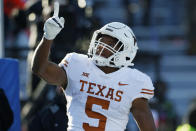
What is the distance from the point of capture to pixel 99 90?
12.9 ft

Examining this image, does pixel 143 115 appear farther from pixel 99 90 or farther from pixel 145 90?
pixel 99 90

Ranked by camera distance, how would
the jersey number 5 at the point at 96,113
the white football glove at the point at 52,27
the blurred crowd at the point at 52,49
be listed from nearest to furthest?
the white football glove at the point at 52,27 → the jersey number 5 at the point at 96,113 → the blurred crowd at the point at 52,49

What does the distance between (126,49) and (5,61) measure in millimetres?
1267

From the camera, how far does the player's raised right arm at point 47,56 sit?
12.2 feet

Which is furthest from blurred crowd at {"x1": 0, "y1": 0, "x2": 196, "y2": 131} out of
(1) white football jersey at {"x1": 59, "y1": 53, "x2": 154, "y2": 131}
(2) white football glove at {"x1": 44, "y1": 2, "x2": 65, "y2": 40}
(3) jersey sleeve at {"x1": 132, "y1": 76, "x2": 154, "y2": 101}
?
(2) white football glove at {"x1": 44, "y1": 2, "x2": 65, "y2": 40}

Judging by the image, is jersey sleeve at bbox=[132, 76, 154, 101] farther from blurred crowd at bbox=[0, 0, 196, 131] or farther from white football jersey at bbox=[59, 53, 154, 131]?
blurred crowd at bbox=[0, 0, 196, 131]

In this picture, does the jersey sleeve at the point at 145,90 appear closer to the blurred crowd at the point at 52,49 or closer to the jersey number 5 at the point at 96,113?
the jersey number 5 at the point at 96,113

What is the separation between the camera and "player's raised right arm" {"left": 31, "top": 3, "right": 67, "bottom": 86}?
3.71 m

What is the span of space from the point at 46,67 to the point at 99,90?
1.25 ft

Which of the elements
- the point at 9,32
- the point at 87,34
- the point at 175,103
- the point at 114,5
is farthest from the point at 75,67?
the point at 114,5

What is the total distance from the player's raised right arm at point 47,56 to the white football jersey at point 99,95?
82mm

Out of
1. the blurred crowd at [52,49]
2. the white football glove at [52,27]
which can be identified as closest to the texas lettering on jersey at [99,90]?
the white football glove at [52,27]

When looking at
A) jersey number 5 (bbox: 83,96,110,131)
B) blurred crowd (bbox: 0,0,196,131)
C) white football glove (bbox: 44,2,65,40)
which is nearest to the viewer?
white football glove (bbox: 44,2,65,40)

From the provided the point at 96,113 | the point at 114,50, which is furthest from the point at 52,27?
the point at 96,113
